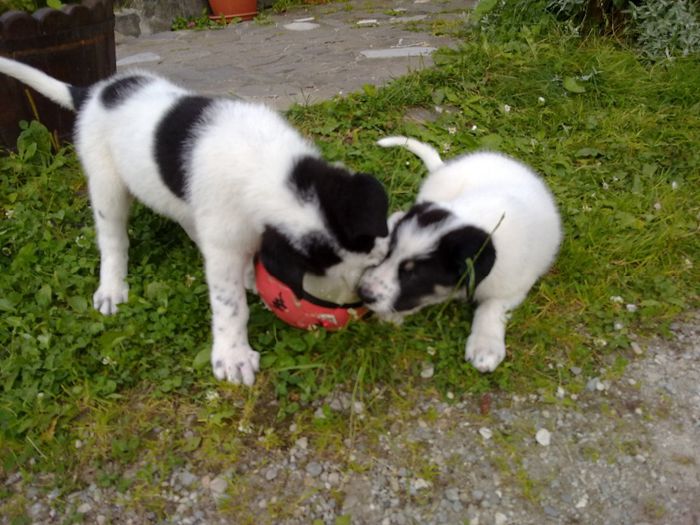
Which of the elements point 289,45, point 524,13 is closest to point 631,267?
point 524,13

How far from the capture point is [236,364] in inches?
108

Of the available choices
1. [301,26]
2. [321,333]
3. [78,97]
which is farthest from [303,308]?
[301,26]

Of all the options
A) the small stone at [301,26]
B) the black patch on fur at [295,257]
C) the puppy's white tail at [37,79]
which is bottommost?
the small stone at [301,26]

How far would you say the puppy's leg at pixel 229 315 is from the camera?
8.96ft

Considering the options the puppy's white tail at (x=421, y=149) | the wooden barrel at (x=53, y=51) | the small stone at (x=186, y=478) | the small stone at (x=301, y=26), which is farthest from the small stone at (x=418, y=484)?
the small stone at (x=301, y=26)

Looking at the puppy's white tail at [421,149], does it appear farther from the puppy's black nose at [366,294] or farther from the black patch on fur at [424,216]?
the puppy's black nose at [366,294]

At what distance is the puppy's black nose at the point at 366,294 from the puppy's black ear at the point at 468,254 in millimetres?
361

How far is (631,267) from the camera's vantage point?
3461mm

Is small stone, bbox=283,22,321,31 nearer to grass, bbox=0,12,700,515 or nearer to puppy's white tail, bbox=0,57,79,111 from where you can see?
grass, bbox=0,12,700,515

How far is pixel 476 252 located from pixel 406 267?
1.03ft

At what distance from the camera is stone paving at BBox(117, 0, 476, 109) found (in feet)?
18.1

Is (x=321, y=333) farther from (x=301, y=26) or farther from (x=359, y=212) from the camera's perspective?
(x=301, y=26)

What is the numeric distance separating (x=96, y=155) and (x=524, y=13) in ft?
15.4

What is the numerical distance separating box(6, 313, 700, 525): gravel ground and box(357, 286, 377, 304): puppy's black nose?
460mm
